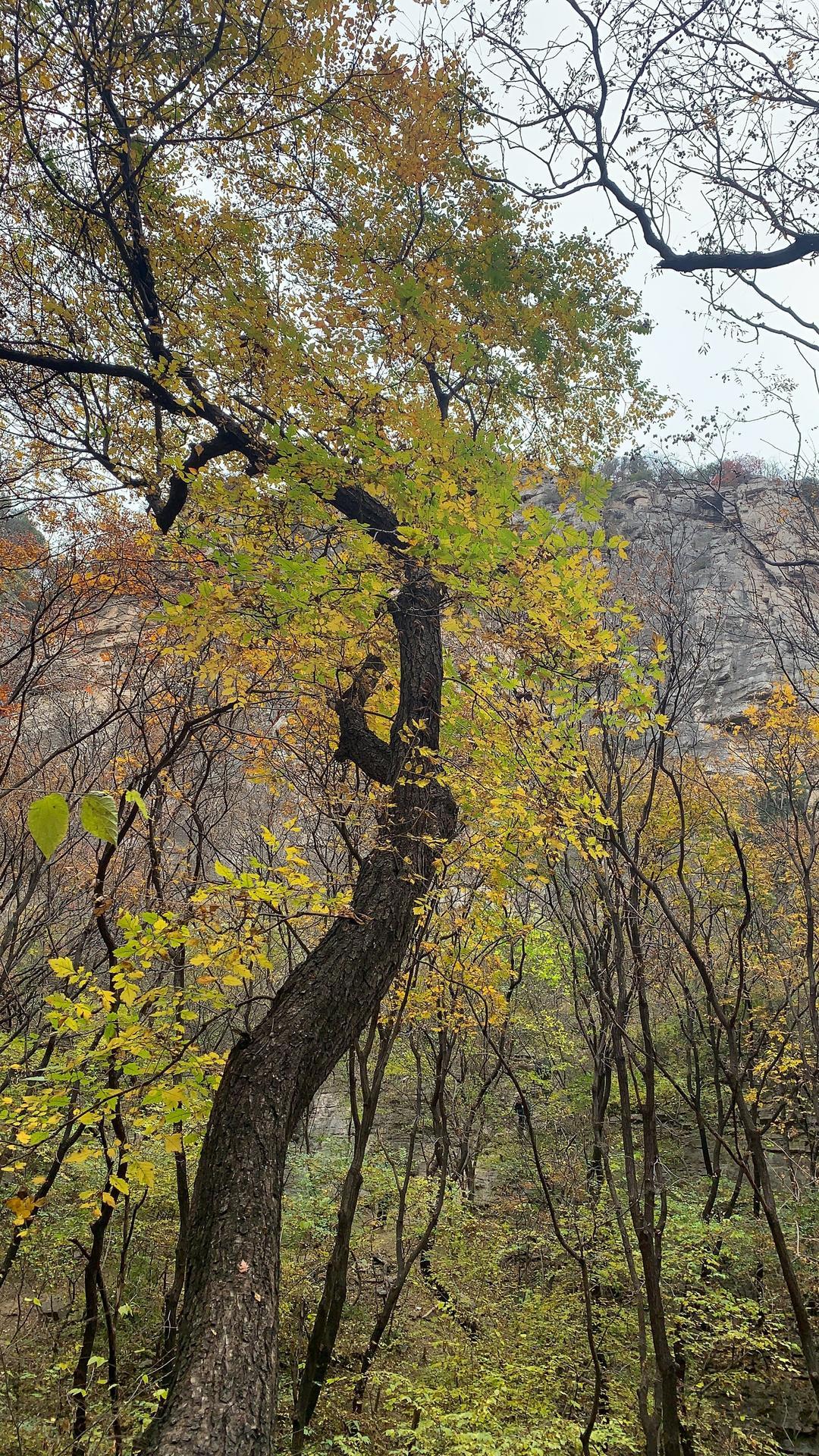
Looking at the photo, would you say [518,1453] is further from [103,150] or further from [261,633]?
[103,150]

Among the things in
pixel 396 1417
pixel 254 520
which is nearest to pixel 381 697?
pixel 254 520

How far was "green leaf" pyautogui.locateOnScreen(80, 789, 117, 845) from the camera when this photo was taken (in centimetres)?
67

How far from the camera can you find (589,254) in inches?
217

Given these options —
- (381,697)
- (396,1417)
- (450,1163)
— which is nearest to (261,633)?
(381,697)

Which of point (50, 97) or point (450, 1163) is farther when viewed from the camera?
point (450, 1163)

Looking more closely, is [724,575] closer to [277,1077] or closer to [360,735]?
[360,735]

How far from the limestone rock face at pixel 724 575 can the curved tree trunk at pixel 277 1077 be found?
1605 mm

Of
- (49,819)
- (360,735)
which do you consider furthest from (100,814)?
(360,735)

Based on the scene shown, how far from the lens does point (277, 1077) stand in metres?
2.65

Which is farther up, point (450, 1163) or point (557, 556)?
point (557, 556)

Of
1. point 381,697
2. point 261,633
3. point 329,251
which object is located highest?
point 329,251

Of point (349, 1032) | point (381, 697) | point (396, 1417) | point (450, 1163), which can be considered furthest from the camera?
point (450, 1163)

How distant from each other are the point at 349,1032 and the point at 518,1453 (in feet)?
7.97

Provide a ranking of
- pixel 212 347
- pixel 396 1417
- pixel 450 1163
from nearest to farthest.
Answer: pixel 212 347
pixel 396 1417
pixel 450 1163
